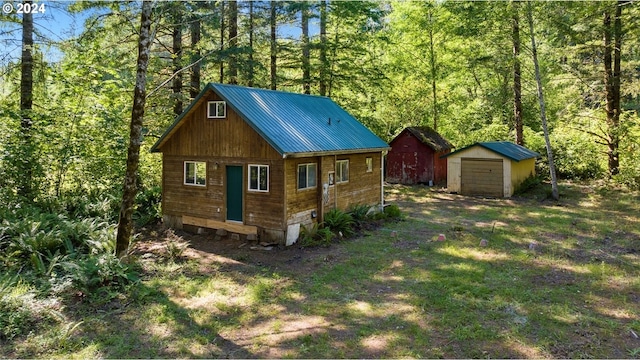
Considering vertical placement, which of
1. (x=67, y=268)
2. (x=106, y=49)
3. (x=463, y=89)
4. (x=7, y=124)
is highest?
(x=463, y=89)

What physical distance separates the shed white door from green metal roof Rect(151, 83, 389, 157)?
6856 millimetres

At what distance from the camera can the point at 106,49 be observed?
14984mm

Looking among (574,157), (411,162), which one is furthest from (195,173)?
(574,157)

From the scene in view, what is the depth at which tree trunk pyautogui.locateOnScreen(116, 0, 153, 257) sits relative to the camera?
340 inches

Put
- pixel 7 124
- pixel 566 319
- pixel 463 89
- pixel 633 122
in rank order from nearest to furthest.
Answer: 1. pixel 566 319
2. pixel 7 124
3. pixel 633 122
4. pixel 463 89

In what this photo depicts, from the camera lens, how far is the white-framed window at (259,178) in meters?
11.8

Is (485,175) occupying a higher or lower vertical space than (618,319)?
higher

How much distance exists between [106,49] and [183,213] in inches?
264

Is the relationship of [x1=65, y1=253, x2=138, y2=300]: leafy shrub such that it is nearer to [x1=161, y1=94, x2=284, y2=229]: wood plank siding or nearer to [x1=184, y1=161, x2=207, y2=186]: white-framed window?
[x1=161, y1=94, x2=284, y2=229]: wood plank siding

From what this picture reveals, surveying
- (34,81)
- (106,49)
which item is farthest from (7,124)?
(106,49)

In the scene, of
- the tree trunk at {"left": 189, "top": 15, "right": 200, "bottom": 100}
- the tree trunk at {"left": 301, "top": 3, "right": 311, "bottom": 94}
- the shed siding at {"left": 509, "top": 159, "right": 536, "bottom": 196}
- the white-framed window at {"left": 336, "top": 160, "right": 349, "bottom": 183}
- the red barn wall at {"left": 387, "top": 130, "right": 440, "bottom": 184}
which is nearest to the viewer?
the white-framed window at {"left": 336, "top": 160, "right": 349, "bottom": 183}

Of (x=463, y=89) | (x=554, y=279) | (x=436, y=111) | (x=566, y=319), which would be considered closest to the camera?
(x=566, y=319)

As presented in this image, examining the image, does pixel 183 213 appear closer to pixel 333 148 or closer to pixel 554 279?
pixel 333 148

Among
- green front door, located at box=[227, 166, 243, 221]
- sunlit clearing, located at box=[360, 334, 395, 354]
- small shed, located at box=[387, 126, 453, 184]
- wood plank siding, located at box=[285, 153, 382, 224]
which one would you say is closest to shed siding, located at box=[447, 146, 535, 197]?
small shed, located at box=[387, 126, 453, 184]
